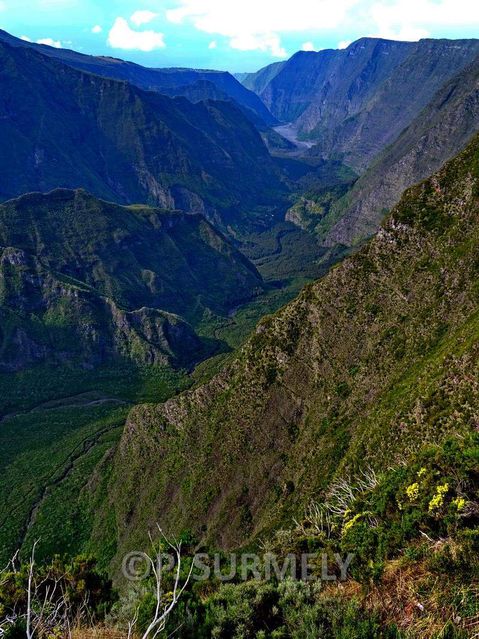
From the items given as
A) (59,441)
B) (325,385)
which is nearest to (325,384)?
(325,385)

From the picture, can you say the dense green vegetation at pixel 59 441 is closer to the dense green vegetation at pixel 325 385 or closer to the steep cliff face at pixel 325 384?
the steep cliff face at pixel 325 384

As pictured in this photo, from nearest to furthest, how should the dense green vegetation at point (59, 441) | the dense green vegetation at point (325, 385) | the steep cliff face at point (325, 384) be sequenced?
the dense green vegetation at point (325, 385)
the steep cliff face at point (325, 384)
the dense green vegetation at point (59, 441)

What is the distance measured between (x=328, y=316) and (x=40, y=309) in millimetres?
122460

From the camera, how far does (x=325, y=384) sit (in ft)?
215

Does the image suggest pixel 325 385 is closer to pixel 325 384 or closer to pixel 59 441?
pixel 325 384

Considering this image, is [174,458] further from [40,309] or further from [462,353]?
[40,309]

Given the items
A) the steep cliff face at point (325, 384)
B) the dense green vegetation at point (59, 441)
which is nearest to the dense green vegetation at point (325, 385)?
the steep cliff face at point (325, 384)

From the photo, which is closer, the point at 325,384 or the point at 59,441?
the point at 325,384

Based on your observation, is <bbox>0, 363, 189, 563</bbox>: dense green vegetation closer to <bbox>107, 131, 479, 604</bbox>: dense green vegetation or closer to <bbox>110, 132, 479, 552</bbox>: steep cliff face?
<bbox>110, 132, 479, 552</bbox>: steep cliff face

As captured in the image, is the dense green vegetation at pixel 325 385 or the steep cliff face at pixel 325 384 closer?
the dense green vegetation at pixel 325 385

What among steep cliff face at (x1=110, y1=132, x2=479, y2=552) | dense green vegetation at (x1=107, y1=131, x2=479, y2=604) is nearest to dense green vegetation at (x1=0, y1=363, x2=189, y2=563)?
steep cliff face at (x1=110, y1=132, x2=479, y2=552)

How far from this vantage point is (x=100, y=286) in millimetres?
192750

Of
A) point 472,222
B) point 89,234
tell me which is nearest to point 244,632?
point 472,222

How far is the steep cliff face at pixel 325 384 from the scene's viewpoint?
55.9 m
